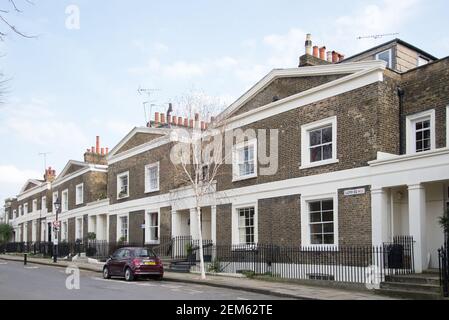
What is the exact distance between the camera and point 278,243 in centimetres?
2208

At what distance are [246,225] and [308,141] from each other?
17.2 ft

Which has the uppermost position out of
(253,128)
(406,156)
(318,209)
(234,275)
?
(253,128)

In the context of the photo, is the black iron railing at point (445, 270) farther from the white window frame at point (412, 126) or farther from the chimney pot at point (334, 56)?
the chimney pot at point (334, 56)

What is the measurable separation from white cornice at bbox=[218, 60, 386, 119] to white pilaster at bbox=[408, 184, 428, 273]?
4545mm

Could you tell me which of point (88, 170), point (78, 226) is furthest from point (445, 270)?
point (78, 226)

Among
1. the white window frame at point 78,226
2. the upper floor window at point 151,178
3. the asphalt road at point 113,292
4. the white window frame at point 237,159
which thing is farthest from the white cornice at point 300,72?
the white window frame at point 78,226

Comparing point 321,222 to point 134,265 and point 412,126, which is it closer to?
point 412,126

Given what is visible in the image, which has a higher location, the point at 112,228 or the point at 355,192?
the point at 355,192

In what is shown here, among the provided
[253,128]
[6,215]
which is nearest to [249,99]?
[253,128]

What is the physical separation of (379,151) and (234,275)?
8.15 metres

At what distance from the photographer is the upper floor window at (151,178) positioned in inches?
1254

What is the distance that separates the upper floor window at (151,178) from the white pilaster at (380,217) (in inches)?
630

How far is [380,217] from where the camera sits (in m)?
17.9
